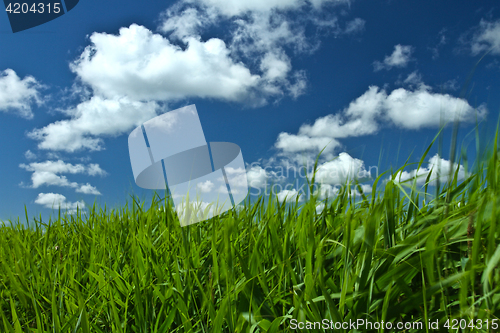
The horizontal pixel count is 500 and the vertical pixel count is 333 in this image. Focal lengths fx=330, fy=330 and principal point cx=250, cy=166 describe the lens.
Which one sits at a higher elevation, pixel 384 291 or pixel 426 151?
pixel 426 151

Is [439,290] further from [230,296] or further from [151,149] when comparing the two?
[151,149]

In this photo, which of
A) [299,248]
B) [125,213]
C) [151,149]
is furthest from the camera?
[125,213]

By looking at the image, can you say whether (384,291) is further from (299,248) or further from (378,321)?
(299,248)

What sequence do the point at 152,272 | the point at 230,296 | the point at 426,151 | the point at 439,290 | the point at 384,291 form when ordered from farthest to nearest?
the point at 152,272 < the point at 426,151 < the point at 230,296 < the point at 384,291 < the point at 439,290

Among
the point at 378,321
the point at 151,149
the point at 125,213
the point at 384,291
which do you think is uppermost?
the point at 151,149

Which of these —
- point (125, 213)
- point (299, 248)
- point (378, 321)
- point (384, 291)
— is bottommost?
point (378, 321)

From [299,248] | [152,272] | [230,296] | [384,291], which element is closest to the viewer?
[384,291]

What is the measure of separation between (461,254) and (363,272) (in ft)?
1.54

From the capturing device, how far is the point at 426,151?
196cm

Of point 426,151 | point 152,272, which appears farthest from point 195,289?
point 426,151

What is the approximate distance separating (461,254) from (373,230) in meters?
0.43

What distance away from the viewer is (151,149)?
11.0 feet

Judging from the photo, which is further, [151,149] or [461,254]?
[151,149]

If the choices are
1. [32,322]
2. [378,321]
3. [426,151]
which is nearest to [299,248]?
[378,321]
